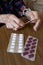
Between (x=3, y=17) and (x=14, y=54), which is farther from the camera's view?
(x=3, y=17)

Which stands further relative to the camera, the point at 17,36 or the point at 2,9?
the point at 2,9

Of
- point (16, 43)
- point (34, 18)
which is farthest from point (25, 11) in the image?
point (16, 43)

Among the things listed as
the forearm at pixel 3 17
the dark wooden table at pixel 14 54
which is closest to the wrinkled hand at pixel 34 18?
the dark wooden table at pixel 14 54

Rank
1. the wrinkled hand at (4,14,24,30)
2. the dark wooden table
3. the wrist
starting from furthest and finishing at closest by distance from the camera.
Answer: the wrist, the wrinkled hand at (4,14,24,30), the dark wooden table

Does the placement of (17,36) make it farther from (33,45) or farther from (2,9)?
(2,9)

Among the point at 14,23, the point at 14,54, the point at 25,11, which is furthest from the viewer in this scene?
the point at 25,11

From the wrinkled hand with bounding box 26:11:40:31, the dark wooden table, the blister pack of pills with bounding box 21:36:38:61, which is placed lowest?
the dark wooden table

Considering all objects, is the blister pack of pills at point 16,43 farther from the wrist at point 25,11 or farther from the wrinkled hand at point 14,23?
the wrist at point 25,11

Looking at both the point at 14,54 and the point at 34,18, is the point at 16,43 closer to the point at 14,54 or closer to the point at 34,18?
the point at 14,54

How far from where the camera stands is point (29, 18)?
3.40 ft

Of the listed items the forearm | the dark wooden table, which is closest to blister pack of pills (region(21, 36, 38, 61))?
the dark wooden table

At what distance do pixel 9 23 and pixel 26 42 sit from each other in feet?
0.59

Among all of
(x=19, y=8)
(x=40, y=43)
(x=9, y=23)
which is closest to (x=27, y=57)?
(x=40, y=43)

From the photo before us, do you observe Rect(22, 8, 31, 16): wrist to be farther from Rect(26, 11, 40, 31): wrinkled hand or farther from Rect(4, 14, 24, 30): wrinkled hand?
Rect(4, 14, 24, 30): wrinkled hand
